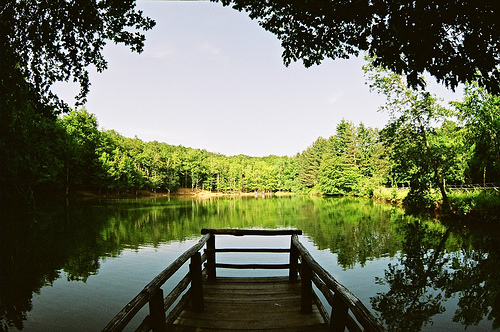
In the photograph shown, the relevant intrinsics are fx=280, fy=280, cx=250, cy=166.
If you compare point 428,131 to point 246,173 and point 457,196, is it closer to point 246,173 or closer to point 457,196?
point 457,196

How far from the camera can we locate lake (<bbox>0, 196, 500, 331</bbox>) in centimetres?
710

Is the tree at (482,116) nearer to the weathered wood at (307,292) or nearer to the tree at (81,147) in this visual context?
the weathered wood at (307,292)

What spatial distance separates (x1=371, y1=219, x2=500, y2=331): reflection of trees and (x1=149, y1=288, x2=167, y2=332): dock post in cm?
552

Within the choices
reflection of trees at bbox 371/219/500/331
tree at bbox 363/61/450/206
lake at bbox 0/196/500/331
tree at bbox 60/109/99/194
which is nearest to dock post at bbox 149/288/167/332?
lake at bbox 0/196/500/331

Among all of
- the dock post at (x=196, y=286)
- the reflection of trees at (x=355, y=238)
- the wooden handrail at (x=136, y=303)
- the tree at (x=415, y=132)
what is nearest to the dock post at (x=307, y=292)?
the dock post at (x=196, y=286)

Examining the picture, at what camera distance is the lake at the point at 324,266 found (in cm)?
710

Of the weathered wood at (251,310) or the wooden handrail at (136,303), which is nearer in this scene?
the wooden handrail at (136,303)

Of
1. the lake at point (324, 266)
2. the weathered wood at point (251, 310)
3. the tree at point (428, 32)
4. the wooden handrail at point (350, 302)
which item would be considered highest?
the tree at point (428, 32)

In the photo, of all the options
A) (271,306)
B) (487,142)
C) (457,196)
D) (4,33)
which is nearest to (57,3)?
(4,33)

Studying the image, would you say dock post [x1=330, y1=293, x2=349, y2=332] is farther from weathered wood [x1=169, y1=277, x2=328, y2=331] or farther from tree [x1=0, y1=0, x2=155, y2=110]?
tree [x1=0, y1=0, x2=155, y2=110]

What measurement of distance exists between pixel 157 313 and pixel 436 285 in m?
9.34

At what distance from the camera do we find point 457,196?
68.5 ft

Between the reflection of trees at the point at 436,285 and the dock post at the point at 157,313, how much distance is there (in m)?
5.52

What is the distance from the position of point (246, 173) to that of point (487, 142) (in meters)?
73.7
